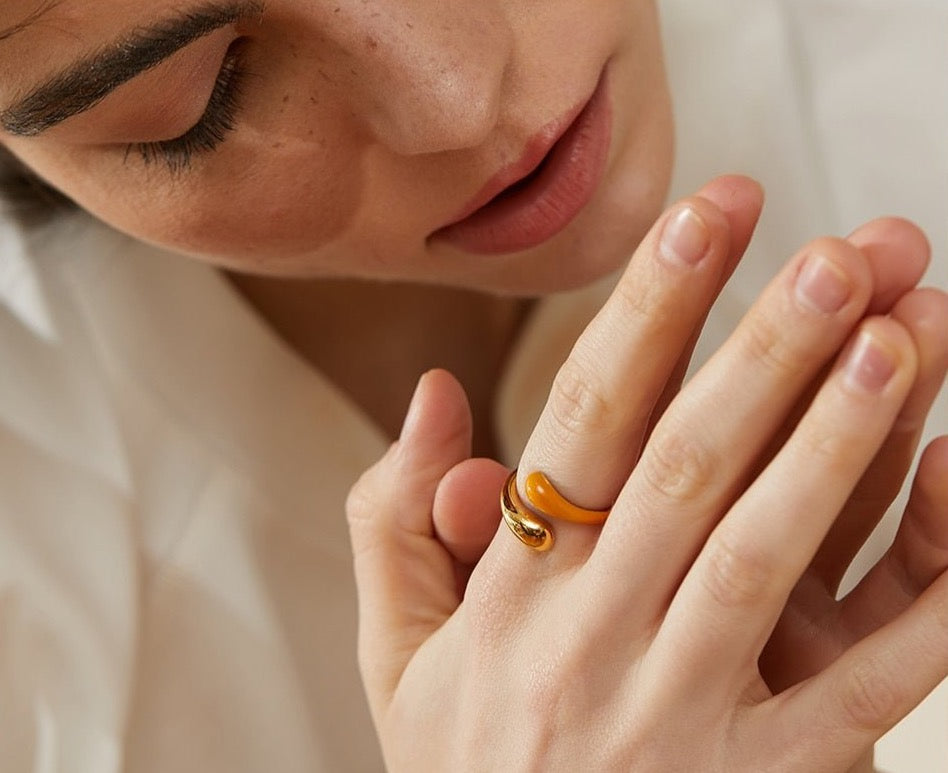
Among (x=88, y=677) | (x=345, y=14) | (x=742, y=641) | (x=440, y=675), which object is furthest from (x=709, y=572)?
(x=88, y=677)

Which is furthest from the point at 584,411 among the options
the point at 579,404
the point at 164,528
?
the point at 164,528

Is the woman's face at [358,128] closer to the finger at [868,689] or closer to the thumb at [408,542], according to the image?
the thumb at [408,542]

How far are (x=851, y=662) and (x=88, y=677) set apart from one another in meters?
0.65

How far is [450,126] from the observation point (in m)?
0.56

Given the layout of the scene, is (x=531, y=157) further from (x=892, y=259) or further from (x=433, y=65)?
(x=892, y=259)

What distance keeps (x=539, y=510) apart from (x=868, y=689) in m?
0.15

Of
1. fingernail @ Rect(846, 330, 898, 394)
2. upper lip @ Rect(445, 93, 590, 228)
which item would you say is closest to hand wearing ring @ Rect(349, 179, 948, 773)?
fingernail @ Rect(846, 330, 898, 394)

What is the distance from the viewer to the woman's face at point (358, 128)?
0.52 m

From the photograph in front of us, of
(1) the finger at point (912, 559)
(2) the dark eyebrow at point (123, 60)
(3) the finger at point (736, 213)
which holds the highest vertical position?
(2) the dark eyebrow at point (123, 60)

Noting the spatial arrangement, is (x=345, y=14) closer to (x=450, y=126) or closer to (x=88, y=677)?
(x=450, y=126)

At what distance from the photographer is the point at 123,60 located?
0.51 m

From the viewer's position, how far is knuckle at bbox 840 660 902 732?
0.44 meters

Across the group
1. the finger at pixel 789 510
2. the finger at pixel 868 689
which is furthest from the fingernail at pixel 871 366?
the finger at pixel 868 689

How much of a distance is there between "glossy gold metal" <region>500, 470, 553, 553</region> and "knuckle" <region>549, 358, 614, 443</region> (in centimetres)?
4
